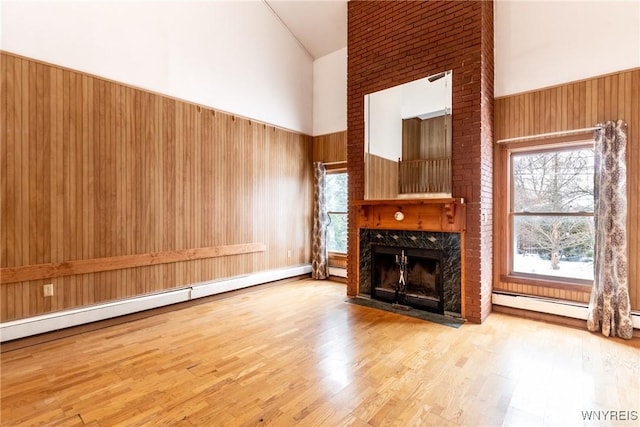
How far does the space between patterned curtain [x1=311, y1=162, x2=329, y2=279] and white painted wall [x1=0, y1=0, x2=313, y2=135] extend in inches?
41.2

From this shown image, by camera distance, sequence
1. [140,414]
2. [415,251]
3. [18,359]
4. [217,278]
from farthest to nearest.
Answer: [217,278], [415,251], [18,359], [140,414]

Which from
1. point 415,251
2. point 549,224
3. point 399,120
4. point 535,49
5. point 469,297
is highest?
point 535,49

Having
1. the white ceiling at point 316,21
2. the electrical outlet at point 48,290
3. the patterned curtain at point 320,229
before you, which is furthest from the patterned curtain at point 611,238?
the electrical outlet at point 48,290

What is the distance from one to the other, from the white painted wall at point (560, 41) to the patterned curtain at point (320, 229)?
126 inches

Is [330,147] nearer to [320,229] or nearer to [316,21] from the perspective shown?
[320,229]

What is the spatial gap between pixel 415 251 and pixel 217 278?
9.79 ft

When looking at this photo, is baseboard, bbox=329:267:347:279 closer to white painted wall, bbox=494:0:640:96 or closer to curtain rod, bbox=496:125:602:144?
curtain rod, bbox=496:125:602:144

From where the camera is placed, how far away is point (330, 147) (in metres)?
6.07

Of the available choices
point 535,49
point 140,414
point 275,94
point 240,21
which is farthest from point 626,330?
point 240,21

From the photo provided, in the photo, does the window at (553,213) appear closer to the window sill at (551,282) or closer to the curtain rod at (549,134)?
the window sill at (551,282)

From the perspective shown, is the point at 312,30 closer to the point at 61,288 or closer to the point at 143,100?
the point at 143,100

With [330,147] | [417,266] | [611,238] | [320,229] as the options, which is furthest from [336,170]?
[611,238]

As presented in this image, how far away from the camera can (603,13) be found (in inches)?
134
